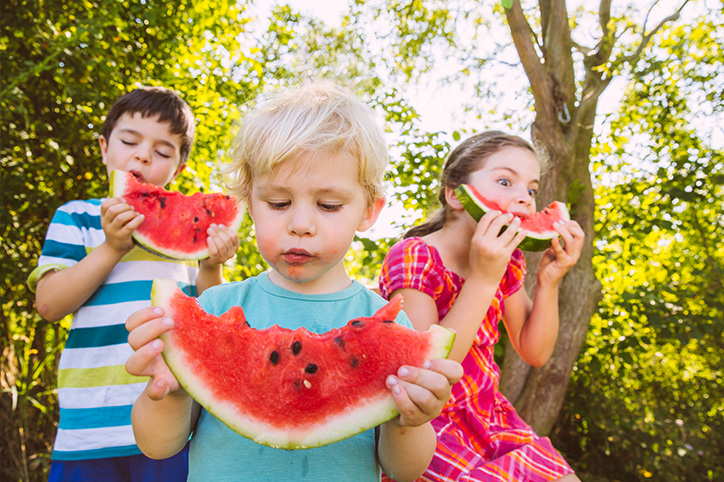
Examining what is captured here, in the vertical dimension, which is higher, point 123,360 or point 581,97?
point 581,97

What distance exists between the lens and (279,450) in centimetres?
131

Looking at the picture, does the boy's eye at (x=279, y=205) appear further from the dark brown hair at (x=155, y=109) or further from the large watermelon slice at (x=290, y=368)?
the dark brown hair at (x=155, y=109)

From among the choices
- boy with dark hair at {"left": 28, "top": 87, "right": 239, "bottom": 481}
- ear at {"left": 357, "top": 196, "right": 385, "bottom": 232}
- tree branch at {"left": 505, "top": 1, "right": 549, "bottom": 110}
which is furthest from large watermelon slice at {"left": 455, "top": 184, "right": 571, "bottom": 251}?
tree branch at {"left": 505, "top": 1, "right": 549, "bottom": 110}

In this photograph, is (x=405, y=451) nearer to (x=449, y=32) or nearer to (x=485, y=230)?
(x=485, y=230)

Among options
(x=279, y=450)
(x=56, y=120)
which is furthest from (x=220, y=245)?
(x=56, y=120)

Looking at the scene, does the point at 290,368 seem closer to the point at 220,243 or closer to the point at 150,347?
the point at 150,347

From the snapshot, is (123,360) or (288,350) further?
(123,360)

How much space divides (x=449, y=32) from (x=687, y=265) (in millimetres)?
3892

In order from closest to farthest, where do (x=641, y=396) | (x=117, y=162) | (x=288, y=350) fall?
(x=288, y=350) → (x=117, y=162) → (x=641, y=396)

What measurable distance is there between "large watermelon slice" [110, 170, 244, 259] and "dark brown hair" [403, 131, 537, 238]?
105 centimetres

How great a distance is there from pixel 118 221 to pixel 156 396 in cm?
98

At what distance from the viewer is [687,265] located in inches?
205

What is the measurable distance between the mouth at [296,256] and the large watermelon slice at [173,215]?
1072mm

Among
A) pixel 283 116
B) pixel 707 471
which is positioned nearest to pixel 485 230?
pixel 283 116
